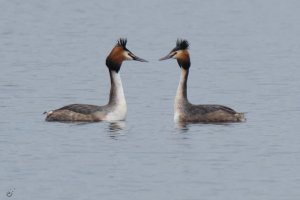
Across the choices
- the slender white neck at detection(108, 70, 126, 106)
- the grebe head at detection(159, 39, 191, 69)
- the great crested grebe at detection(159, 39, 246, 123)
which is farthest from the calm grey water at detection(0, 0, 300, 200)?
the grebe head at detection(159, 39, 191, 69)

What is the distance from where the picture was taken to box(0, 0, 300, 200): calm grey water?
2156 centimetres

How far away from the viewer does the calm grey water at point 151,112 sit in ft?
70.7

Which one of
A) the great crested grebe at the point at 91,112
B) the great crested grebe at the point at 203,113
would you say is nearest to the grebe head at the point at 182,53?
the great crested grebe at the point at 203,113

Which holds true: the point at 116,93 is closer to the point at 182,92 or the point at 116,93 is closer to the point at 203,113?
the point at 182,92

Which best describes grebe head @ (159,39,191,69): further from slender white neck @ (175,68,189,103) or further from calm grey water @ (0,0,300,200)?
calm grey water @ (0,0,300,200)

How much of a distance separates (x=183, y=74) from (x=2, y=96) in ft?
18.8

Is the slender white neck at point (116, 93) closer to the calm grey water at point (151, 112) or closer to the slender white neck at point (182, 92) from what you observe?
the calm grey water at point (151, 112)

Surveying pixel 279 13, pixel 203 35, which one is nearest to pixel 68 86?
pixel 203 35

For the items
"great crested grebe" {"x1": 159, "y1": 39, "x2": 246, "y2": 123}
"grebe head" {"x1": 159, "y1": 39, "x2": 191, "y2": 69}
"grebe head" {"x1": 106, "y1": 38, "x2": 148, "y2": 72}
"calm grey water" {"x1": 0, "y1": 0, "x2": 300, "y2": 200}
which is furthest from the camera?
"grebe head" {"x1": 106, "y1": 38, "x2": 148, "y2": 72}

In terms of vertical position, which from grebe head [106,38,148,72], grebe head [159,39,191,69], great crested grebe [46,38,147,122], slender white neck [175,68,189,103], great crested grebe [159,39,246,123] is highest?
grebe head [159,39,191,69]

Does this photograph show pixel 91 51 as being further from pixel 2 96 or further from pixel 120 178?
pixel 120 178

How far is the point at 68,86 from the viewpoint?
3528 cm

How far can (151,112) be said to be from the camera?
30219 mm

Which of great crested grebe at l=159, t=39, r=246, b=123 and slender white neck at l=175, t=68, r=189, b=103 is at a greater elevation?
slender white neck at l=175, t=68, r=189, b=103
